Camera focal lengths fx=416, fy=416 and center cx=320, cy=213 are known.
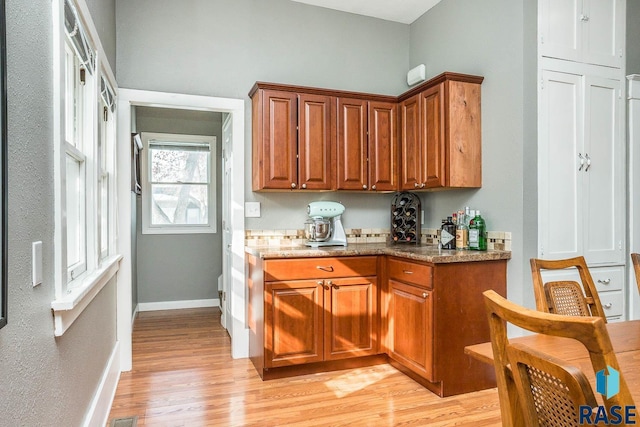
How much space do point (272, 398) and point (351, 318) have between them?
0.80 metres

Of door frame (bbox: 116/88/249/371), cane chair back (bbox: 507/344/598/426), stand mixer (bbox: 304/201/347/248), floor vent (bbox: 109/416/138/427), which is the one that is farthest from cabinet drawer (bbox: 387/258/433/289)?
floor vent (bbox: 109/416/138/427)

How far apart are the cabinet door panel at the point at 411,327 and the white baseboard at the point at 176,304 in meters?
3.04

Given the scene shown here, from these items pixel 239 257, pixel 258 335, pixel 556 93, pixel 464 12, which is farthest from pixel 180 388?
pixel 464 12

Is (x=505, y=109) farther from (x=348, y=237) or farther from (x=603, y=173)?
(x=348, y=237)

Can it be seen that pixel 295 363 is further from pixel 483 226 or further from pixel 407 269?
pixel 483 226

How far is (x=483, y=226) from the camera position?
3.05 meters

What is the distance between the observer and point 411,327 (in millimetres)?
2895

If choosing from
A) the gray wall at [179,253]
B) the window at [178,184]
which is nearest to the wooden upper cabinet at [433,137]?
the gray wall at [179,253]

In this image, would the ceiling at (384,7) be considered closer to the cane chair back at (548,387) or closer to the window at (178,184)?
the window at (178,184)

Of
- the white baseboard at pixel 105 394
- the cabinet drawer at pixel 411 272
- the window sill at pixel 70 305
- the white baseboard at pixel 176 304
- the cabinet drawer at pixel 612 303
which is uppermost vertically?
the window sill at pixel 70 305

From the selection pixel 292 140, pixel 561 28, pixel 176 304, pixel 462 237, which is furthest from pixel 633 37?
pixel 176 304

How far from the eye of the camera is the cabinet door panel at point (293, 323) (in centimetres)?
292

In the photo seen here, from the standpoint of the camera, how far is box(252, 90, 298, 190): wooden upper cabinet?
127 inches

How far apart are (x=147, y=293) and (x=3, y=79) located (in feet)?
15.5
